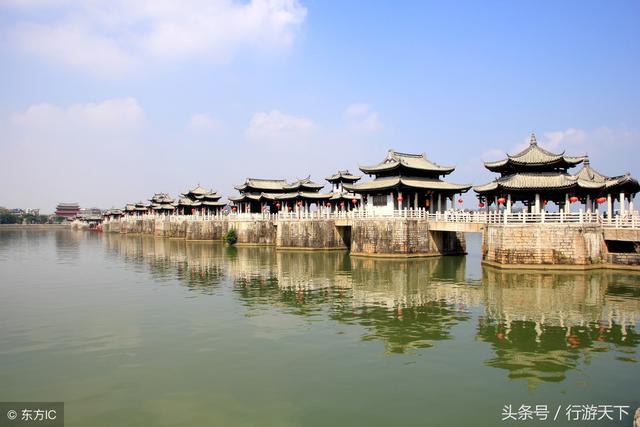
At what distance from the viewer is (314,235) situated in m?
47.6

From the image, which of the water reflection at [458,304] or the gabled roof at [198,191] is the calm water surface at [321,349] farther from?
the gabled roof at [198,191]

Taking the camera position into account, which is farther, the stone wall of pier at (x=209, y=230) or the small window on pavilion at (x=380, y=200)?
the stone wall of pier at (x=209, y=230)

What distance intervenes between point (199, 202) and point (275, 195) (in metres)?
22.1

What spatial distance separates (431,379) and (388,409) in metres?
2.11

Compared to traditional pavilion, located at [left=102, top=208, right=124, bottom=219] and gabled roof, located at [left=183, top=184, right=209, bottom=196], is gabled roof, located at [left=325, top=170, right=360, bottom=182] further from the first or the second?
traditional pavilion, located at [left=102, top=208, right=124, bottom=219]

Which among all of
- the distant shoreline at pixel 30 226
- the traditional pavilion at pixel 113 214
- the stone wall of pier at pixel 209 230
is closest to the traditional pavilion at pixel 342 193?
the stone wall of pier at pixel 209 230

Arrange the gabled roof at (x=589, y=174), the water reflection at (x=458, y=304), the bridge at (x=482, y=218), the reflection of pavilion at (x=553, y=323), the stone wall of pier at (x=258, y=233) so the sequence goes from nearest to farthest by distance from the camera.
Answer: the reflection of pavilion at (x=553, y=323)
the water reflection at (x=458, y=304)
the bridge at (x=482, y=218)
the gabled roof at (x=589, y=174)
the stone wall of pier at (x=258, y=233)

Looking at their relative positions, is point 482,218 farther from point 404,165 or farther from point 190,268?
point 190,268

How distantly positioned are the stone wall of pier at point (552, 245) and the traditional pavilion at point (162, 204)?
66.3m

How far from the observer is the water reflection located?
46.7ft

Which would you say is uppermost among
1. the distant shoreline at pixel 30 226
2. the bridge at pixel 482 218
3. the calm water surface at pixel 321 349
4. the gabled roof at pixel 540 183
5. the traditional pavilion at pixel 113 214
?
the gabled roof at pixel 540 183

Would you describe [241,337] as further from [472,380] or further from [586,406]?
[586,406]

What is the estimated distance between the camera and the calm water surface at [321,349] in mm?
10375

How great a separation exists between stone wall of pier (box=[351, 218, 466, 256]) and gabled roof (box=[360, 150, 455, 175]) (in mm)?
4699
